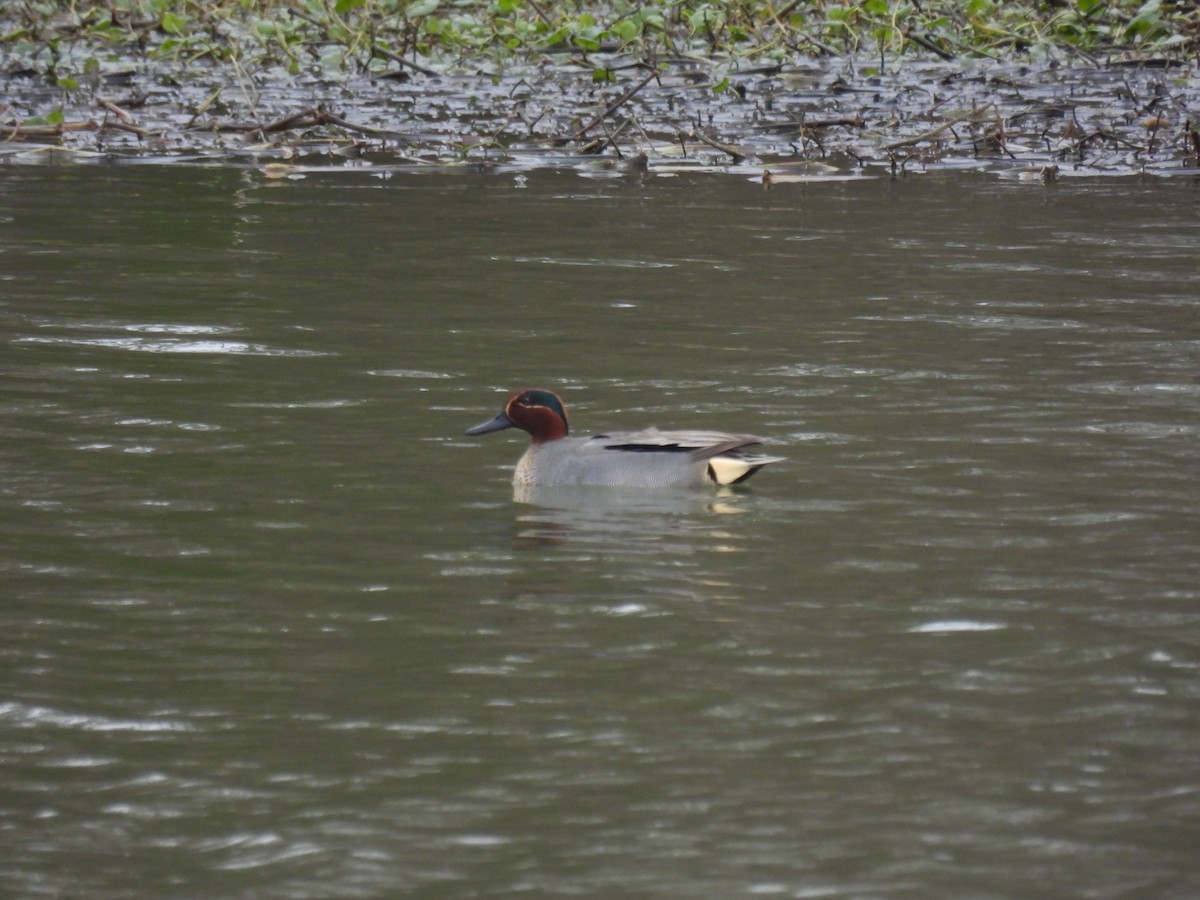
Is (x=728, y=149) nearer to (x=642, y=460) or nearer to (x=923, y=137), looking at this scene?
(x=923, y=137)

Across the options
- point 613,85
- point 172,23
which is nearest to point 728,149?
point 613,85

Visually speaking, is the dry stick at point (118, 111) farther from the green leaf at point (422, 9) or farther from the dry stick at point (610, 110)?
the green leaf at point (422, 9)

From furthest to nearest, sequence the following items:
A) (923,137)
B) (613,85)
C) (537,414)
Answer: (613,85)
(923,137)
(537,414)

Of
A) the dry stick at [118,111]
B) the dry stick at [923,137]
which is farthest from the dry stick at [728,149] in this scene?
the dry stick at [118,111]

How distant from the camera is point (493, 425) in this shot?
866 centimetres

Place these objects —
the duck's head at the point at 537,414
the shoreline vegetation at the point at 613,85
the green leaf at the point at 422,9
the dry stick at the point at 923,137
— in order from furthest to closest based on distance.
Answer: the green leaf at the point at 422,9
the shoreline vegetation at the point at 613,85
the dry stick at the point at 923,137
the duck's head at the point at 537,414

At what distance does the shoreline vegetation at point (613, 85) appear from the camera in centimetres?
1783

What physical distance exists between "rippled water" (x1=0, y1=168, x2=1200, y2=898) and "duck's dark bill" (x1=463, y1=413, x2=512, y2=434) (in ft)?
0.51

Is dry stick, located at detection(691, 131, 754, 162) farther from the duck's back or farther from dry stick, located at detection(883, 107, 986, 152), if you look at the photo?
the duck's back

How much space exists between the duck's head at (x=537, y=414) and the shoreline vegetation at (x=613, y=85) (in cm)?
830

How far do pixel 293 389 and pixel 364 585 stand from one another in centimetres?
316

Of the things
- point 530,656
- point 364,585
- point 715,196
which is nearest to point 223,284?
point 715,196

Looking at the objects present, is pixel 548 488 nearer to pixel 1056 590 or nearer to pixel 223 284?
pixel 1056 590

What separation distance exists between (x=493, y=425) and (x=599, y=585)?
1.99m
